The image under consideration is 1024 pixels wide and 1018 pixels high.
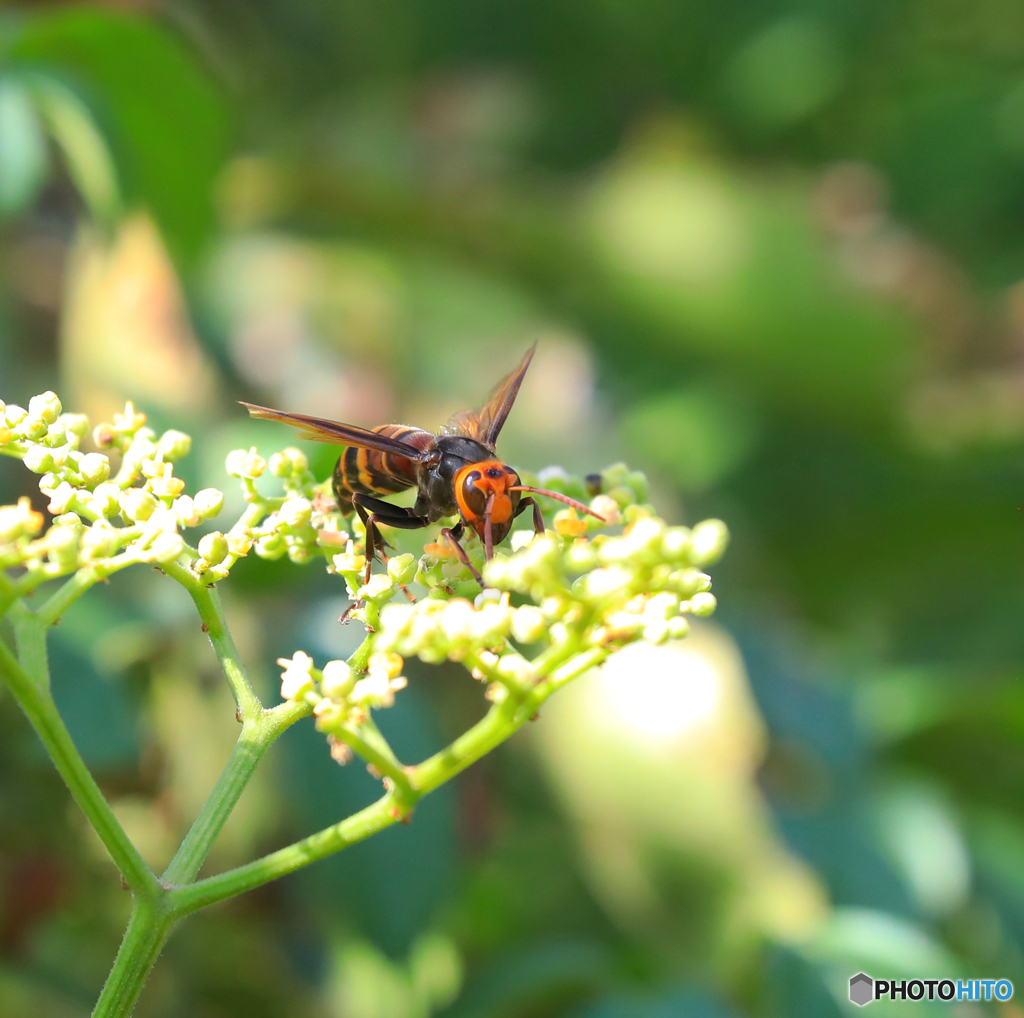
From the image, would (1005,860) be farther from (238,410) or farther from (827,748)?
(238,410)

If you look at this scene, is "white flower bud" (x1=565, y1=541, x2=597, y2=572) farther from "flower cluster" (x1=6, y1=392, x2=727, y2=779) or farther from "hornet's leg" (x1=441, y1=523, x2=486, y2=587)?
"hornet's leg" (x1=441, y1=523, x2=486, y2=587)

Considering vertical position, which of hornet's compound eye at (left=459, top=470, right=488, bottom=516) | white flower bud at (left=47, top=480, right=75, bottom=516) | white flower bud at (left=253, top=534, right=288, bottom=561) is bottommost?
hornet's compound eye at (left=459, top=470, right=488, bottom=516)

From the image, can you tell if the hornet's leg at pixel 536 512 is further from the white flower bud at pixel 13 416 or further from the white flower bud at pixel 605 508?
the white flower bud at pixel 13 416

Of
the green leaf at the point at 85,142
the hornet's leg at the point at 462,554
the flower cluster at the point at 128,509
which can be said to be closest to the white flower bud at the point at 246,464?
the flower cluster at the point at 128,509

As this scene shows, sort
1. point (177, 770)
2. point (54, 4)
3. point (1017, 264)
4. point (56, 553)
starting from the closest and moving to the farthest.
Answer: point (56, 553) → point (177, 770) → point (54, 4) → point (1017, 264)

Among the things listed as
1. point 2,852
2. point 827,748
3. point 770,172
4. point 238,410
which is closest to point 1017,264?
point 770,172

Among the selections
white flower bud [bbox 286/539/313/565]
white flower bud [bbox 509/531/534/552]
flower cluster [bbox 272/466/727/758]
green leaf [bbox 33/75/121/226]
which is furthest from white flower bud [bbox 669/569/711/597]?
green leaf [bbox 33/75/121/226]
